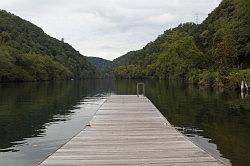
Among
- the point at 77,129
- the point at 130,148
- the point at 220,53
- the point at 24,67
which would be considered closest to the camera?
the point at 130,148

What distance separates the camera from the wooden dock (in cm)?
1177

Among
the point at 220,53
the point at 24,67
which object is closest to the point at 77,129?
the point at 220,53

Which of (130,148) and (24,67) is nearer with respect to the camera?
(130,148)

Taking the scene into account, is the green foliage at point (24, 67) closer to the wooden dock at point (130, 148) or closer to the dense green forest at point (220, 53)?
the dense green forest at point (220, 53)

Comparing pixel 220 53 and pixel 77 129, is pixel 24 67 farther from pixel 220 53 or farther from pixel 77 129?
Answer: pixel 77 129

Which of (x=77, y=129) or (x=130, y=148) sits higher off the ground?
(x=130, y=148)

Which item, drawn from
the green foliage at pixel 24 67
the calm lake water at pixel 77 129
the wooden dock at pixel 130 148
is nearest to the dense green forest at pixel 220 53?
the calm lake water at pixel 77 129

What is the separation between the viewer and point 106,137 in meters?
16.3

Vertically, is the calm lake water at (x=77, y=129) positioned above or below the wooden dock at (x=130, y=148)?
below

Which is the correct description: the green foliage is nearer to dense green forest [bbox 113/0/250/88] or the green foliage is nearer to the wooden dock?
dense green forest [bbox 113/0/250/88]

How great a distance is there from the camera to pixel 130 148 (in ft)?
45.5

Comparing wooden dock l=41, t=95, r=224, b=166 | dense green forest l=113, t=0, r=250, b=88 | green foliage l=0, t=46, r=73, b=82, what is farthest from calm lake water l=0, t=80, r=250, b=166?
green foliage l=0, t=46, r=73, b=82

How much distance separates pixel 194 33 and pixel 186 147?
12846 centimetres

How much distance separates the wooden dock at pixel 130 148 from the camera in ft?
38.6
